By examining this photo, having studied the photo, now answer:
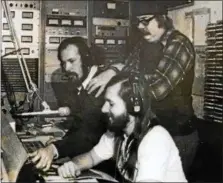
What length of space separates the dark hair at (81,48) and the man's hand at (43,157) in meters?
0.31

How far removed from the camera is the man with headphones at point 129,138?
1.29 metres

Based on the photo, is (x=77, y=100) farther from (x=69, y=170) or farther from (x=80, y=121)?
(x=69, y=170)

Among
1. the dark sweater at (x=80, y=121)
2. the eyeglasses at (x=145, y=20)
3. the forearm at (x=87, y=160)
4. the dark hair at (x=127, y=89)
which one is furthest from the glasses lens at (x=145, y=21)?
the forearm at (x=87, y=160)

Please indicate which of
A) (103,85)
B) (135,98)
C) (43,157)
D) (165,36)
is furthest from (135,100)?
(43,157)

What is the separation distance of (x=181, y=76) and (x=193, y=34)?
0.47 ft

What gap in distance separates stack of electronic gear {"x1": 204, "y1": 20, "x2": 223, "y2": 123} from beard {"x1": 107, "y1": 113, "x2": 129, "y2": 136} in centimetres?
27

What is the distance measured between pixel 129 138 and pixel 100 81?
0.70 ft

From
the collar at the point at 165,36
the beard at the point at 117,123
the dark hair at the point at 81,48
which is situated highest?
the collar at the point at 165,36

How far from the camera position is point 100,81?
1.31 meters

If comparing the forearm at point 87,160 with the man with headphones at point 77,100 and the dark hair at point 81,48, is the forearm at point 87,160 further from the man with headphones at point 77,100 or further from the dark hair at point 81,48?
the dark hair at point 81,48

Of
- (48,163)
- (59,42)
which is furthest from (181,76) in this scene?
(48,163)

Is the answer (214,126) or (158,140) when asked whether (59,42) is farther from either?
(214,126)

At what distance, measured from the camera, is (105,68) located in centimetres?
132

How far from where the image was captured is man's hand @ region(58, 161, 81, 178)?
129cm
